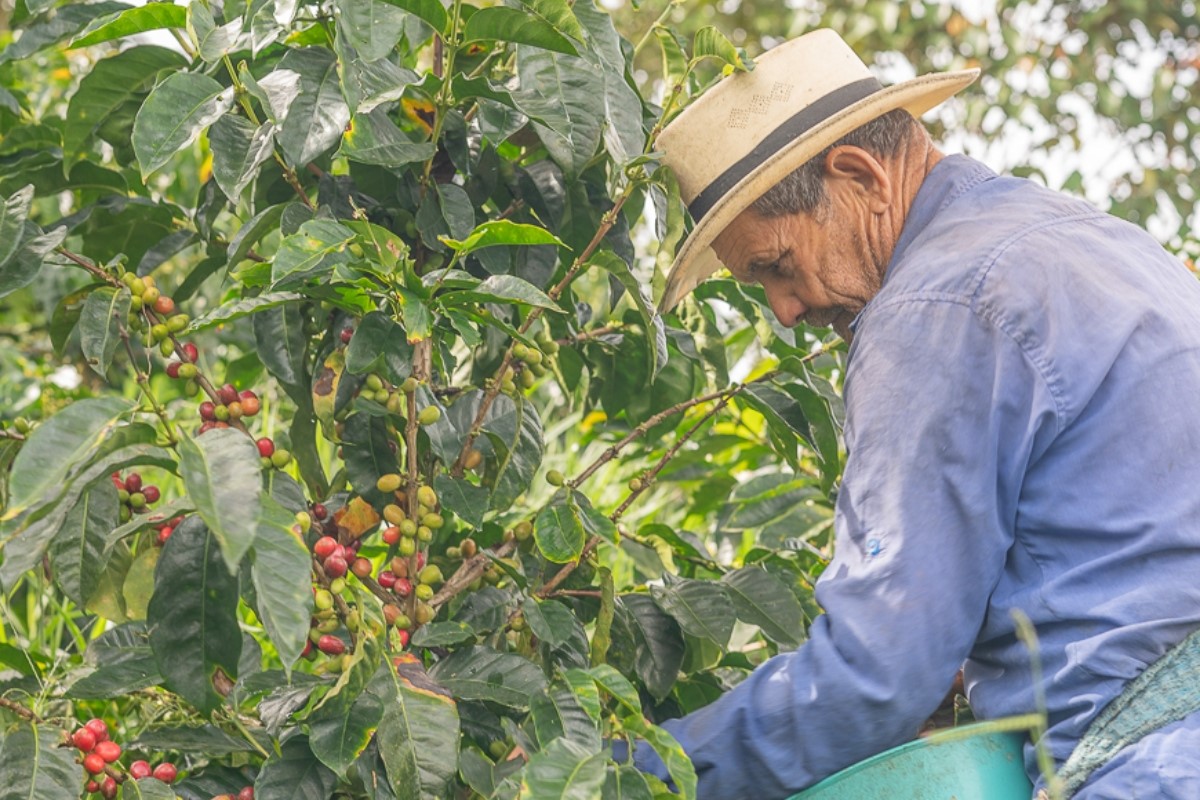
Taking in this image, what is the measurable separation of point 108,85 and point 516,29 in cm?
67

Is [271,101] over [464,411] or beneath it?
over

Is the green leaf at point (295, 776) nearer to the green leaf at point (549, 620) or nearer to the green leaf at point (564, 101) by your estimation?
the green leaf at point (549, 620)

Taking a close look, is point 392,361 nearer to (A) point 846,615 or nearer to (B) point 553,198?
(B) point 553,198

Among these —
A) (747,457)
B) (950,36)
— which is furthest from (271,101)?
(950,36)

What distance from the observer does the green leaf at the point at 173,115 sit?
1.59 meters

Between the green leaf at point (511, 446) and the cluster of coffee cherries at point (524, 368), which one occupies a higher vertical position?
the cluster of coffee cherries at point (524, 368)

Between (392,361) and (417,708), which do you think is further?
(392,361)

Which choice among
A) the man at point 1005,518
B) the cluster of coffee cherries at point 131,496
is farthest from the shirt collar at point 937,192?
the cluster of coffee cherries at point 131,496

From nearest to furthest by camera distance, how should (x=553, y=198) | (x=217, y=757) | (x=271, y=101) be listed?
1. (x=271, y=101)
2. (x=217, y=757)
3. (x=553, y=198)

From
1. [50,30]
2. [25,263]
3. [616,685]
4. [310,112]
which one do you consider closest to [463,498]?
[616,685]

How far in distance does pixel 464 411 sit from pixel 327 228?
0.45 m

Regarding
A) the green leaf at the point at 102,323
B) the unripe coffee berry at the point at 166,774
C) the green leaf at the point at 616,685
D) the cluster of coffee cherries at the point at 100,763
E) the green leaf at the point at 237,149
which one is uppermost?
the green leaf at the point at 237,149

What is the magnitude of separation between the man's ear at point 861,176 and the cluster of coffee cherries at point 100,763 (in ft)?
3.82

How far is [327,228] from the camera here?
5.03 feet
